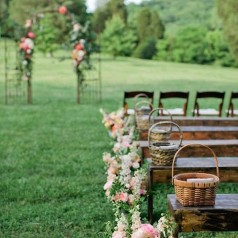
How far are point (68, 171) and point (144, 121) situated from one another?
1250 mm

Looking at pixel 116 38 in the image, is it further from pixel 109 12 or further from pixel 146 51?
pixel 109 12

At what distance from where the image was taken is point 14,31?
1773 cm

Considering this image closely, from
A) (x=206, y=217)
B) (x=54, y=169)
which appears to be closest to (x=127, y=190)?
(x=206, y=217)

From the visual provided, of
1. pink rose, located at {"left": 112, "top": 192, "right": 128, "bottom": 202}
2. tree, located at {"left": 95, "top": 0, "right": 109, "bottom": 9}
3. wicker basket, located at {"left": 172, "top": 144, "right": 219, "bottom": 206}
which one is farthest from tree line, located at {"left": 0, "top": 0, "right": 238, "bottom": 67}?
wicker basket, located at {"left": 172, "top": 144, "right": 219, "bottom": 206}

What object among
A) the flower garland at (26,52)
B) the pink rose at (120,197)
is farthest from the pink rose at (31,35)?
the pink rose at (120,197)

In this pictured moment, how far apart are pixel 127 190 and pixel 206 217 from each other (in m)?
1.44

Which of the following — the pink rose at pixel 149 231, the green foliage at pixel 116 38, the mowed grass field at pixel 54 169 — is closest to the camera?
the pink rose at pixel 149 231

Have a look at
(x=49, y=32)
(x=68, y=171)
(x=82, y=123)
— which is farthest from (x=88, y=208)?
(x=49, y=32)

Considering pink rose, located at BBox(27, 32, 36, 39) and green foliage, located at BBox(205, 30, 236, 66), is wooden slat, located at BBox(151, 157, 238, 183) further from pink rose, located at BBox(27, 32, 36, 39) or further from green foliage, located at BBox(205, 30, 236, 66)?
green foliage, located at BBox(205, 30, 236, 66)

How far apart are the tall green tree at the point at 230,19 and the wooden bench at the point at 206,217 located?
31.7 metres

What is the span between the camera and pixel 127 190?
5500 mm

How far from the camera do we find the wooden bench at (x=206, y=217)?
4.14 meters

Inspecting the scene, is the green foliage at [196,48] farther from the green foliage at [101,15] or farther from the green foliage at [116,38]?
the green foliage at [101,15]

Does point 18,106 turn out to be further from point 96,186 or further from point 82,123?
point 96,186
